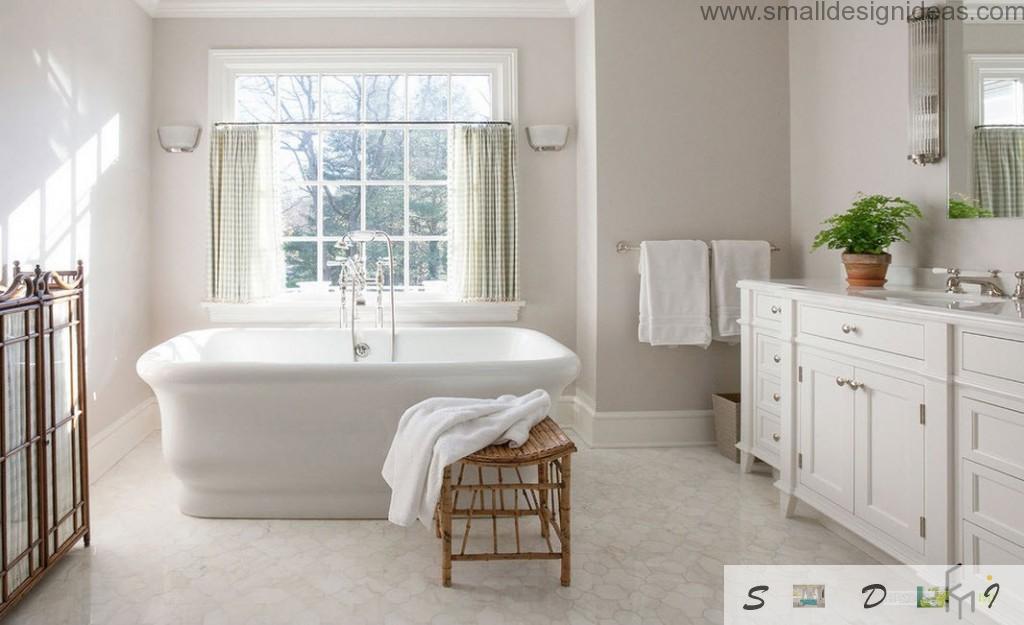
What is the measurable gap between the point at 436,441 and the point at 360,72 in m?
2.69

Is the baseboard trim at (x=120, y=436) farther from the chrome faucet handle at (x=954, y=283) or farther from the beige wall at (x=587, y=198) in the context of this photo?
the chrome faucet handle at (x=954, y=283)

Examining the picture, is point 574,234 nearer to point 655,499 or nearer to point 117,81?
point 655,499

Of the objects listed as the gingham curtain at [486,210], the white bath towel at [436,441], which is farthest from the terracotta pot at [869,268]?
the gingham curtain at [486,210]

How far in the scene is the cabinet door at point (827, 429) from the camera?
7.75 ft

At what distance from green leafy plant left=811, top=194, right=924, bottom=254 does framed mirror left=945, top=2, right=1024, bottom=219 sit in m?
0.17

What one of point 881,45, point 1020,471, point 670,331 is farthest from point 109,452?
point 881,45

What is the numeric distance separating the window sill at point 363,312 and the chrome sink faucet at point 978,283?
2.18 meters

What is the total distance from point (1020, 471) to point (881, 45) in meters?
2.00

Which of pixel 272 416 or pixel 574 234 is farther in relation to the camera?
pixel 574 234

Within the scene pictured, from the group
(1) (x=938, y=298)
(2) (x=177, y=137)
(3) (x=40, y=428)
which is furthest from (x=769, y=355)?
(2) (x=177, y=137)

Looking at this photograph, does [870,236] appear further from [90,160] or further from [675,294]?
[90,160]

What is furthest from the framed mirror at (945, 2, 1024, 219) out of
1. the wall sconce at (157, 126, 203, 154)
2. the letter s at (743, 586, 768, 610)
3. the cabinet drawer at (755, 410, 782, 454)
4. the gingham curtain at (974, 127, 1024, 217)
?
the wall sconce at (157, 126, 203, 154)

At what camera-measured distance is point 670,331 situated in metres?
3.66

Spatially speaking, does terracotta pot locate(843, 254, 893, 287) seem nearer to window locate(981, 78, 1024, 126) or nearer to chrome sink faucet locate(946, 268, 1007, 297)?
chrome sink faucet locate(946, 268, 1007, 297)
